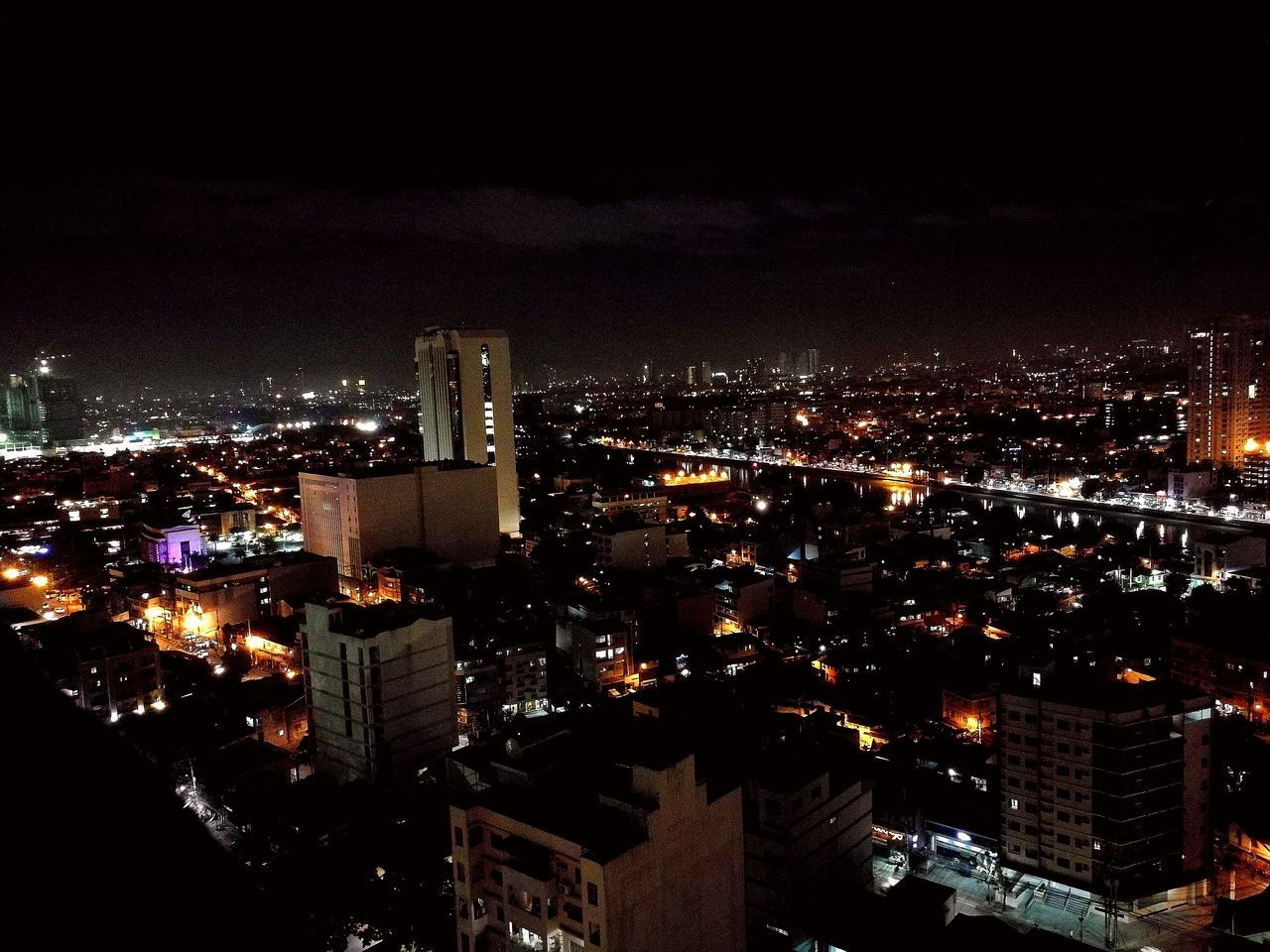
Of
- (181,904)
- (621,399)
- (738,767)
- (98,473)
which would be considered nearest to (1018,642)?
(738,767)

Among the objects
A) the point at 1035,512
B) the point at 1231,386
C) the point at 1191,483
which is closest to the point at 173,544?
the point at 1035,512

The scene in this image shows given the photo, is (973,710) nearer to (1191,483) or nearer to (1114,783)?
(1114,783)

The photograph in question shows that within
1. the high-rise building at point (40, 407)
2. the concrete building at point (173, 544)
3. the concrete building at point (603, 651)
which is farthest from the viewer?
the high-rise building at point (40, 407)

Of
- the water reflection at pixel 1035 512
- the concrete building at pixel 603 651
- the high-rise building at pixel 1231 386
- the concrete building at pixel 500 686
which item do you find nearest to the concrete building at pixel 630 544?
the concrete building at pixel 603 651

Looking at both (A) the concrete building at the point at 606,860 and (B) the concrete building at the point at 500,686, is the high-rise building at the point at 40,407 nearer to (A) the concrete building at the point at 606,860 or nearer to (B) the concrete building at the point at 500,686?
(B) the concrete building at the point at 500,686

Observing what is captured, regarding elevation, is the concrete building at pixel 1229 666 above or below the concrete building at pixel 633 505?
below

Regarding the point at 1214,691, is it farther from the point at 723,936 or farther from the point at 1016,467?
the point at 1016,467
